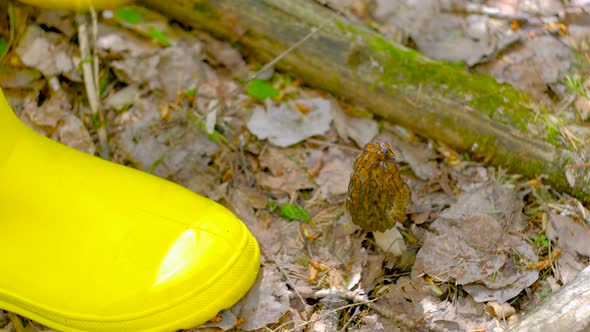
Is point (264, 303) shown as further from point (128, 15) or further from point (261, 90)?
point (128, 15)

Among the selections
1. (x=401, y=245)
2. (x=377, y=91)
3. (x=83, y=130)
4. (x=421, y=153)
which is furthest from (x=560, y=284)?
(x=83, y=130)

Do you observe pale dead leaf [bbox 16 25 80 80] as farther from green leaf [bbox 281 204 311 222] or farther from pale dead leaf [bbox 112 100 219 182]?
green leaf [bbox 281 204 311 222]

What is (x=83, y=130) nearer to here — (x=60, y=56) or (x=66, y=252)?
(x=60, y=56)

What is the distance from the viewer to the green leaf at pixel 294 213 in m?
2.59

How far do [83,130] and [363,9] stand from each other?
4.77 ft

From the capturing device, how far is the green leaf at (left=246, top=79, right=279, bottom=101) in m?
2.97

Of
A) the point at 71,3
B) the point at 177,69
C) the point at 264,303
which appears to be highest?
the point at 71,3

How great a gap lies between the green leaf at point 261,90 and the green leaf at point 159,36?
0.44 meters

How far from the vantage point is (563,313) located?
1.88m

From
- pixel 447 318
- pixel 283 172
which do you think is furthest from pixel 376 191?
pixel 283 172

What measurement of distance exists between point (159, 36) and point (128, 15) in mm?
183

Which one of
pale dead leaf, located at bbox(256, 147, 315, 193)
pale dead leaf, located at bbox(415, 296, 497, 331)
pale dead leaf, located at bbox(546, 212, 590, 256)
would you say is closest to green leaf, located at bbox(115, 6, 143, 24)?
pale dead leaf, located at bbox(256, 147, 315, 193)

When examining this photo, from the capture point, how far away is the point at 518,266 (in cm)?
233

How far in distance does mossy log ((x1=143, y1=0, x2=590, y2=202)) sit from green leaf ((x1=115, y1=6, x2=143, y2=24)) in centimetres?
9
